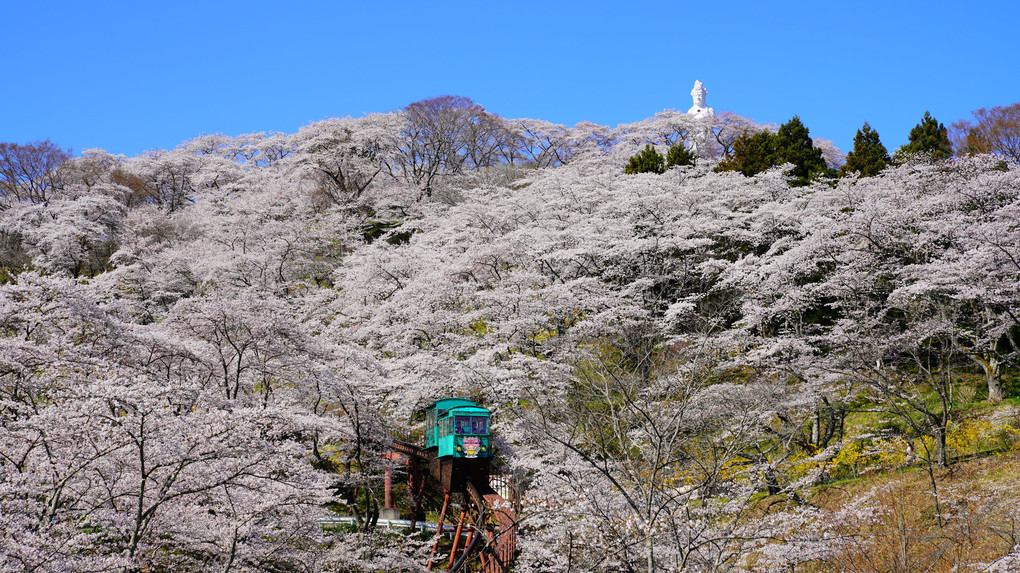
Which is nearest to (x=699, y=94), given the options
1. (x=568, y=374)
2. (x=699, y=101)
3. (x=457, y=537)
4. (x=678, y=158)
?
(x=699, y=101)

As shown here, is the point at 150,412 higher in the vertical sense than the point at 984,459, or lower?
higher

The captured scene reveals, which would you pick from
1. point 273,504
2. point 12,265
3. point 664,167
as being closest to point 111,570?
point 273,504

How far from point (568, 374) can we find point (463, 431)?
289cm


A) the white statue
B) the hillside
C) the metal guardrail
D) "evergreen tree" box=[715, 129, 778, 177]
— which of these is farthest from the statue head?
the metal guardrail

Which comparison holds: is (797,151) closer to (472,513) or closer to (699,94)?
(699,94)

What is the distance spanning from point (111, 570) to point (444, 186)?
1363 inches

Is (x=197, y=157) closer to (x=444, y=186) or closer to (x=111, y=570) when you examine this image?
(x=444, y=186)

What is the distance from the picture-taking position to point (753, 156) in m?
30.4

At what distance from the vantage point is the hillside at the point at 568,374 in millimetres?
8695

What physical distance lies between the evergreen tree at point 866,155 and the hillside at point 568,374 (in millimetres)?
2160

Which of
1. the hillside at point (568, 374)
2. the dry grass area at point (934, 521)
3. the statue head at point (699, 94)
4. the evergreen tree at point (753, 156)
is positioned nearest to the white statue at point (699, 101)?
the statue head at point (699, 94)

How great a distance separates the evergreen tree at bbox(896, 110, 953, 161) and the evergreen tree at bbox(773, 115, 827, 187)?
363 centimetres

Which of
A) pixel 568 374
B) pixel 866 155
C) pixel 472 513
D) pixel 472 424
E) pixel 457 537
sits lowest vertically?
pixel 457 537

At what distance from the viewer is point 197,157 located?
46844mm
